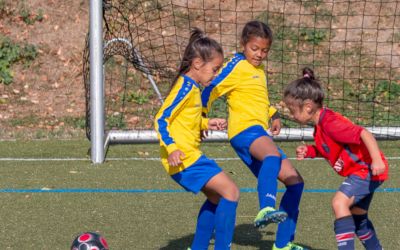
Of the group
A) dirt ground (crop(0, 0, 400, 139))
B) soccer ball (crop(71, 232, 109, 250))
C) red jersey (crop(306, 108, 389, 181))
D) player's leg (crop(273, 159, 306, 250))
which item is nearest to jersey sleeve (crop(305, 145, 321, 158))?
red jersey (crop(306, 108, 389, 181))

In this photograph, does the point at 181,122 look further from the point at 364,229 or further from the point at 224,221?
the point at 364,229

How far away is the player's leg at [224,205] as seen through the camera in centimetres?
549

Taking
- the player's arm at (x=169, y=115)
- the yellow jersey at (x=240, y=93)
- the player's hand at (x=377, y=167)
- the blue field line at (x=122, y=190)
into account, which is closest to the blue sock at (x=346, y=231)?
the player's hand at (x=377, y=167)

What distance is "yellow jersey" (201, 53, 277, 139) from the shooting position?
641 centimetres

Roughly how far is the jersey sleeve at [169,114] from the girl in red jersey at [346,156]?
691 mm

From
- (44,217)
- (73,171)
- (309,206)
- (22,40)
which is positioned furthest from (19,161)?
(22,40)

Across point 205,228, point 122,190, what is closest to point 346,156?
point 205,228

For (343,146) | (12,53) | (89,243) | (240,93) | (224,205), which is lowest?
(89,243)

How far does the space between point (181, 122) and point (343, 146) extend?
1044 millimetres

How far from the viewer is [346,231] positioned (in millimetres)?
5352

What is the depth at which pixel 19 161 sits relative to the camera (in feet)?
31.6

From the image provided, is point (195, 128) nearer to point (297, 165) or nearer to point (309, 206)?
point (309, 206)

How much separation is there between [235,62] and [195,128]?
3.52 feet

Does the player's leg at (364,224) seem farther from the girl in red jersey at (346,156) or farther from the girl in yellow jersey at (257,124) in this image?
the girl in yellow jersey at (257,124)
